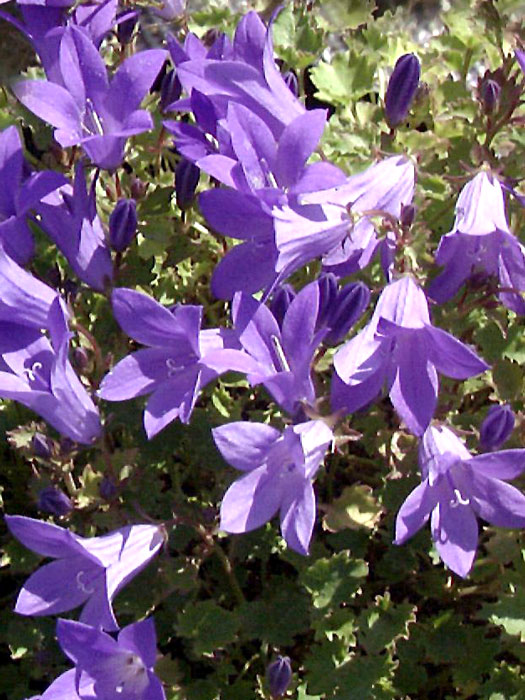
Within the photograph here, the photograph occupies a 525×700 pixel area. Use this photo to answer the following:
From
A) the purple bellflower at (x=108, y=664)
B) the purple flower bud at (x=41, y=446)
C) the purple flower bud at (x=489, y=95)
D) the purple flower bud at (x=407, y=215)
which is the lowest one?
the purple bellflower at (x=108, y=664)

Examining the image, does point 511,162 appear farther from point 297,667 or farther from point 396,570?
point 297,667

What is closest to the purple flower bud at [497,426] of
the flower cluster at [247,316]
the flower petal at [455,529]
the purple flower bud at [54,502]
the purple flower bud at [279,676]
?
the flower cluster at [247,316]

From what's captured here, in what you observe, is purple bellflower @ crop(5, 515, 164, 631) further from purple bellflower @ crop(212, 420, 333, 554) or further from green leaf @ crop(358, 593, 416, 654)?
green leaf @ crop(358, 593, 416, 654)

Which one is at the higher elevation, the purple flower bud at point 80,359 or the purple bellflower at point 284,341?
the purple bellflower at point 284,341

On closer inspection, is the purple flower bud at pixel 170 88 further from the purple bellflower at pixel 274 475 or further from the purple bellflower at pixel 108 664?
the purple bellflower at pixel 108 664

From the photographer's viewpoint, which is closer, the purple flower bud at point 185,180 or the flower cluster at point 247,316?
the flower cluster at point 247,316

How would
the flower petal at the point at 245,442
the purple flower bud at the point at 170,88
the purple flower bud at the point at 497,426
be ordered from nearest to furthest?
1. the flower petal at the point at 245,442
2. the purple flower bud at the point at 497,426
3. the purple flower bud at the point at 170,88

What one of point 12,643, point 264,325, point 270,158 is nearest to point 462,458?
point 264,325

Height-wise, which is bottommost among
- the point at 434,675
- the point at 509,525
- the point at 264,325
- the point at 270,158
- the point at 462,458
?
the point at 434,675
